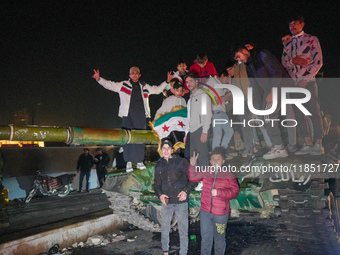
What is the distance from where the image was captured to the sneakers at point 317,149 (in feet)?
11.3

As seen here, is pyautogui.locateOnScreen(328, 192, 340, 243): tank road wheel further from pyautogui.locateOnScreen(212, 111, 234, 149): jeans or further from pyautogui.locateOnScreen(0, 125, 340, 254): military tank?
pyautogui.locateOnScreen(212, 111, 234, 149): jeans

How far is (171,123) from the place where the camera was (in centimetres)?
443

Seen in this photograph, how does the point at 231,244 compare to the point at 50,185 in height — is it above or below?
below

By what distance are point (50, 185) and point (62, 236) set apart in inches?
174

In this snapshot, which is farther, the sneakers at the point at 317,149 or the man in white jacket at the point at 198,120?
the man in white jacket at the point at 198,120

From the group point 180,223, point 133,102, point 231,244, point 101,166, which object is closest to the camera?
point 180,223

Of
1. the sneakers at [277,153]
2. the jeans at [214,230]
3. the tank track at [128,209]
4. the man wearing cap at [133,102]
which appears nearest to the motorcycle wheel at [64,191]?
the tank track at [128,209]

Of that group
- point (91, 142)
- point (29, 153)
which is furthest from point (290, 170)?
point (29, 153)

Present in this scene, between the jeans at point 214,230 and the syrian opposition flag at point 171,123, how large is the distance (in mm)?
1462

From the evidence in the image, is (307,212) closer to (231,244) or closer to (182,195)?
(182,195)

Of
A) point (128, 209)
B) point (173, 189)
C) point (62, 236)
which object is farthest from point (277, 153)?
point (62, 236)

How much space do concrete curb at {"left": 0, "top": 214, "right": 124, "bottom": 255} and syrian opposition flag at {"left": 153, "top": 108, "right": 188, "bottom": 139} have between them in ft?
8.51

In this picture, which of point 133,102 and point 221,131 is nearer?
point 221,131

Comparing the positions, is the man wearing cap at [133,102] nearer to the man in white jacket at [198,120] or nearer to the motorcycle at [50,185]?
the man in white jacket at [198,120]
